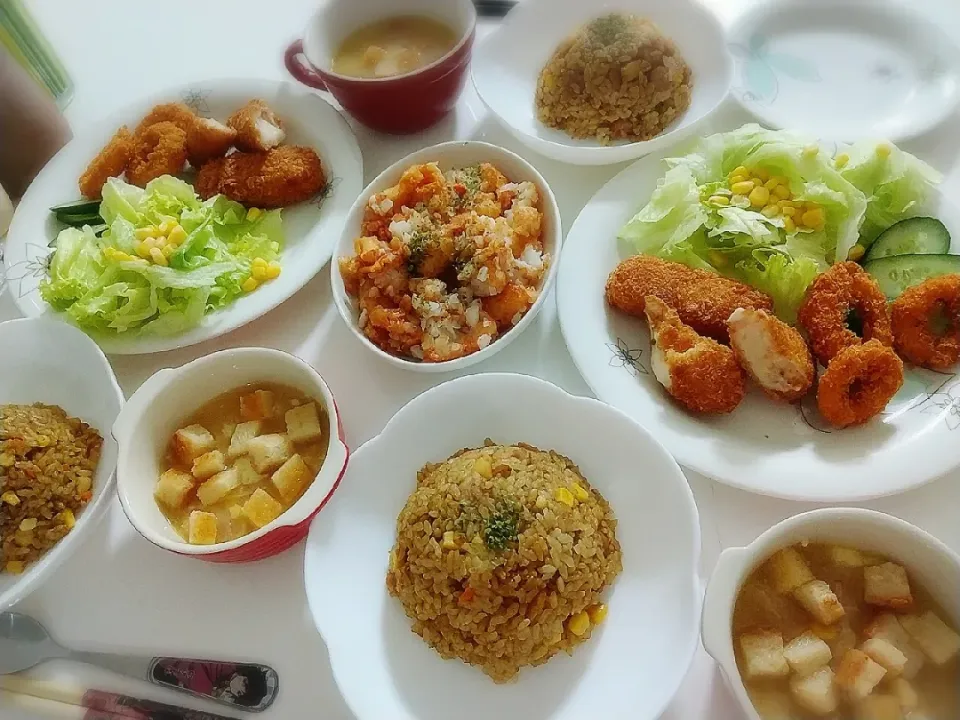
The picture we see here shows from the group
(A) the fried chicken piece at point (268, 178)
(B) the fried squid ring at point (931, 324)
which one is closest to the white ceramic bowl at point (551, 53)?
(A) the fried chicken piece at point (268, 178)

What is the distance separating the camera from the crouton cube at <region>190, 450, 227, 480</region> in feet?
4.81

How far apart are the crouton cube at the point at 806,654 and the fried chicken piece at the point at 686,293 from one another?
2.23 ft

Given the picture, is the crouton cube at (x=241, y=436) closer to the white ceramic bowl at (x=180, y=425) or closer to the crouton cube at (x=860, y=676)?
the white ceramic bowl at (x=180, y=425)

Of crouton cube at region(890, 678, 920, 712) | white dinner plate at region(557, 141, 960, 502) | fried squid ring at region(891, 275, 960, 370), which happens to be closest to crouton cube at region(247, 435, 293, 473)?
white dinner plate at region(557, 141, 960, 502)

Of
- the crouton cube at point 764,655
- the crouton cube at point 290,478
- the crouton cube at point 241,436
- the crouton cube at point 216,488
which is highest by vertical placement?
the crouton cube at point 241,436

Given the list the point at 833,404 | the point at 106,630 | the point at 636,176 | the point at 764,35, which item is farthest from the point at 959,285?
the point at 106,630

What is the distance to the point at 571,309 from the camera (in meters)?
1.62

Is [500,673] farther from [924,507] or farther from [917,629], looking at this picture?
[924,507]

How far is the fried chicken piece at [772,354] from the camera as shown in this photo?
1452 millimetres

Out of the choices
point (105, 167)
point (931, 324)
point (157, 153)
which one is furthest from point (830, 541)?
point (105, 167)

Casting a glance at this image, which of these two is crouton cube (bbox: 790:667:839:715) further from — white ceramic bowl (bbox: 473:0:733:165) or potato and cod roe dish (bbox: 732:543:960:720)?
white ceramic bowl (bbox: 473:0:733:165)

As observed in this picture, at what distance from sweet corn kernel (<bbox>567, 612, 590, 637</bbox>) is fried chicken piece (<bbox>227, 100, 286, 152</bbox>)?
1.42m

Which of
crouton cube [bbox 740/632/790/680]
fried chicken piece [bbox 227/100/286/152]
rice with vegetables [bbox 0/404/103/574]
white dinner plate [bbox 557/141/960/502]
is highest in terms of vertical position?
fried chicken piece [bbox 227/100/286/152]

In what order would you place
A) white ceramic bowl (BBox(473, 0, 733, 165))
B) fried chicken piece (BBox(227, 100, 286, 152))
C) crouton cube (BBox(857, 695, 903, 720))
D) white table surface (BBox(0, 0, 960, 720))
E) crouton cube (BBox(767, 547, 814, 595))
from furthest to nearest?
fried chicken piece (BBox(227, 100, 286, 152)) < white ceramic bowl (BBox(473, 0, 733, 165)) < white table surface (BBox(0, 0, 960, 720)) < crouton cube (BBox(767, 547, 814, 595)) < crouton cube (BBox(857, 695, 903, 720))
